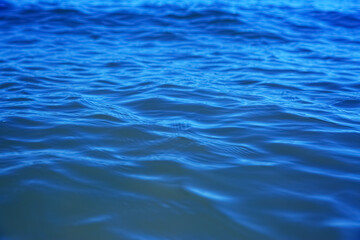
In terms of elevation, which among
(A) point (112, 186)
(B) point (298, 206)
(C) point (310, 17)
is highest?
(C) point (310, 17)

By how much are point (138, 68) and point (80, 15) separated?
481 centimetres

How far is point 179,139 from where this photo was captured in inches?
145

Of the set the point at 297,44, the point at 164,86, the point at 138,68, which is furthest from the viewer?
the point at 297,44

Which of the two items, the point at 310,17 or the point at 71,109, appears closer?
the point at 71,109

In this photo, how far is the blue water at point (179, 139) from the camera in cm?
263

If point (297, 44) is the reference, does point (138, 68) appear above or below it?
below

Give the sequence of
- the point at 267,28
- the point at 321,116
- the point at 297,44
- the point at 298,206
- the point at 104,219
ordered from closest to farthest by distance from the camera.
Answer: the point at 104,219 → the point at 298,206 → the point at 321,116 → the point at 297,44 → the point at 267,28

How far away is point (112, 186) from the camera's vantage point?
9.70 feet

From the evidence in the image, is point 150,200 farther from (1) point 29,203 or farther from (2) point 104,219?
(1) point 29,203

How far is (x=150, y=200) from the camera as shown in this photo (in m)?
2.81

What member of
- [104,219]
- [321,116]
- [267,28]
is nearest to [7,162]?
[104,219]

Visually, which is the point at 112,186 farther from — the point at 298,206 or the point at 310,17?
the point at 310,17

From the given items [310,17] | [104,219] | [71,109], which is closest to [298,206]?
[104,219]

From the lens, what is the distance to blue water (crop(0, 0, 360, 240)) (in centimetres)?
263
